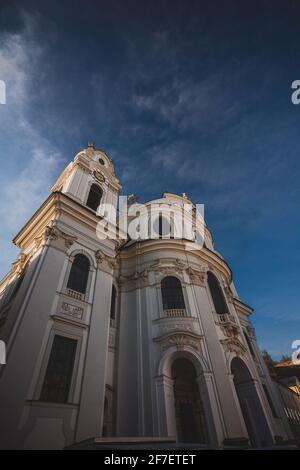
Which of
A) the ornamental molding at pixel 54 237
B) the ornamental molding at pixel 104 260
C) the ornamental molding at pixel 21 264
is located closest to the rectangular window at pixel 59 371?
the ornamental molding at pixel 104 260

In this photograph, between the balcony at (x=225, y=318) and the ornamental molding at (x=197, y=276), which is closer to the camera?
the balcony at (x=225, y=318)

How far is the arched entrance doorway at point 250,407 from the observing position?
12.6 meters

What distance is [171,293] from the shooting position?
15688 mm

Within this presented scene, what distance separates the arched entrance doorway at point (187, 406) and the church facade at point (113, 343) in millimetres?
51

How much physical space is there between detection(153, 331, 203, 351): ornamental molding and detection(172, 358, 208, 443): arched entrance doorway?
1.59m

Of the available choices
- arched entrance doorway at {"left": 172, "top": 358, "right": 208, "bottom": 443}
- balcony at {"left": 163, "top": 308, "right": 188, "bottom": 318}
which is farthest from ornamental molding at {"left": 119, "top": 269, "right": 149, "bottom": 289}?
arched entrance doorway at {"left": 172, "top": 358, "right": 208, "bottom": 443}

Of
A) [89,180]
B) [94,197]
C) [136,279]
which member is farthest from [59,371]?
[89,180]

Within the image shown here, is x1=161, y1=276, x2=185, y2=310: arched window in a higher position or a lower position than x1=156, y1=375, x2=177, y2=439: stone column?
higher

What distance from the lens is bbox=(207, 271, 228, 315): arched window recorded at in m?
16.5

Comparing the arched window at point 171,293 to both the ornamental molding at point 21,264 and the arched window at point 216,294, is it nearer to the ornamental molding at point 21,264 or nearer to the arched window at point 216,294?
the arched window at point 216,294

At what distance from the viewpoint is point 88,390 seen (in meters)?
9.72

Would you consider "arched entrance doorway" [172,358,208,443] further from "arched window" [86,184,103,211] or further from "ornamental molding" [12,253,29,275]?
"arched window" [86,184,103,211]

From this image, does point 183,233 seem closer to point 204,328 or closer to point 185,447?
point 204,328
